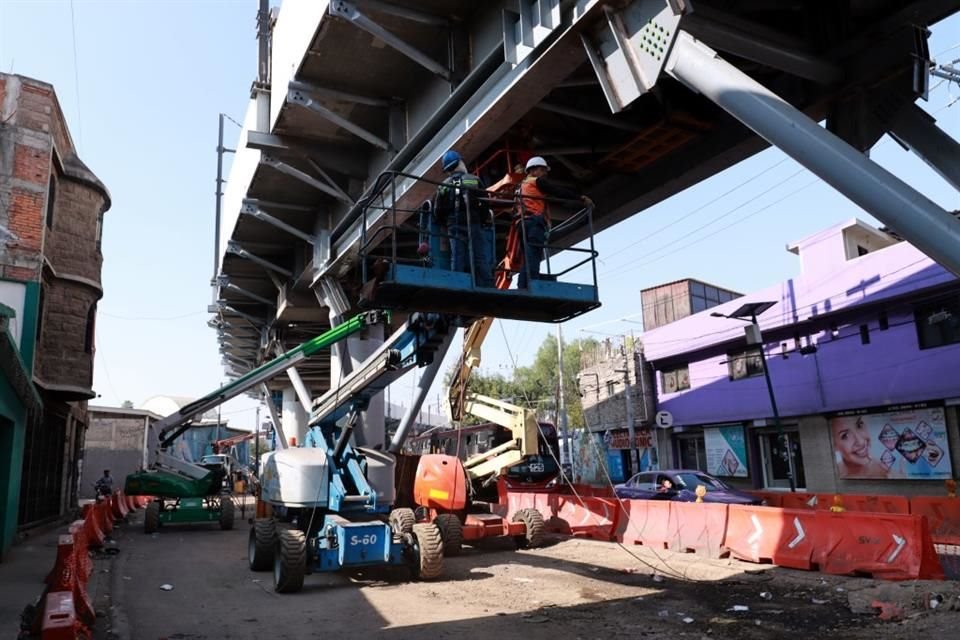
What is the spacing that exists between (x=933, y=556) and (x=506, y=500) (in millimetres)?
9927

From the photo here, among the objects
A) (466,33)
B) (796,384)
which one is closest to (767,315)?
(796,384)

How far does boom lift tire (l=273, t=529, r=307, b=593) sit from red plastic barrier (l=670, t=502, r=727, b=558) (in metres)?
7.25

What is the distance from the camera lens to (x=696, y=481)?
58.2 feet

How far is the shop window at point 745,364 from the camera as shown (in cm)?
2616

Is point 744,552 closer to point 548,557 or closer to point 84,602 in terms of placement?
point 548,557

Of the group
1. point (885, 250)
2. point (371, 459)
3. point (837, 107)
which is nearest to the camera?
point (837, 107)

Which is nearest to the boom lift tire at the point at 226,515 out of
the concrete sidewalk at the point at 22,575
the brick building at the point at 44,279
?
the concrete sidewalk at the point at 22,575

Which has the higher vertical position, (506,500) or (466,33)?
(466,33)

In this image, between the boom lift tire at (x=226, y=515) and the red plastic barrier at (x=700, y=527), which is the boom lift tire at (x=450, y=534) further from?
the boom lift tire at (x=226, y=515)

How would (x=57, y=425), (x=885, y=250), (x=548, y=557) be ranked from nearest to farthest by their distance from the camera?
(x=548, y=557)
(x=57, y=425)
(x=885, y=250)

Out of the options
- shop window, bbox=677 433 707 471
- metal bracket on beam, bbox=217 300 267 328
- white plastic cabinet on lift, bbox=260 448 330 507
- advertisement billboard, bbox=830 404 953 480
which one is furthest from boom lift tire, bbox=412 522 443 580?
shop window, bbox=677 433 707 471

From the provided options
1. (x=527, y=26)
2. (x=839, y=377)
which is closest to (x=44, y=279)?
(x=527, y=26)

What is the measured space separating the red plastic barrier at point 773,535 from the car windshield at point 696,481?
191 inches

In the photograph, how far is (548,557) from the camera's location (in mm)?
13422
